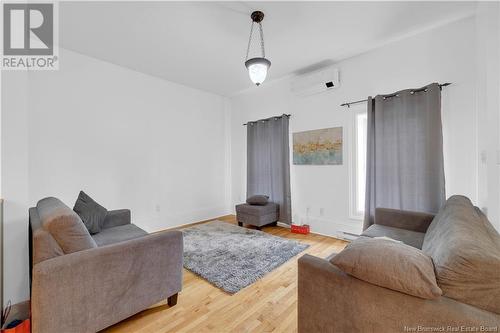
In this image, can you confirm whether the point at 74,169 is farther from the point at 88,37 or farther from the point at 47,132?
the point at 88,37

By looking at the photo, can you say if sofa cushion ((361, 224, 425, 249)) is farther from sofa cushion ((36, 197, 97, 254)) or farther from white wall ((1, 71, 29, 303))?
white wall ((1, 71, 29, 303))

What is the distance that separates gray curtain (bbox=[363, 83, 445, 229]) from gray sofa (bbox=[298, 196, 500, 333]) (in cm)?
135

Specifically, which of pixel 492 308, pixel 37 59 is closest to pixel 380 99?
pixel 492 308

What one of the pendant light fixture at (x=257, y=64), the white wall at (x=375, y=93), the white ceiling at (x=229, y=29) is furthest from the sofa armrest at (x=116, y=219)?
the white wall at (x=375, y=93)

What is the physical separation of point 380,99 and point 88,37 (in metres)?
3.82

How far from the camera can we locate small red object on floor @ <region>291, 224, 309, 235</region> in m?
3.71

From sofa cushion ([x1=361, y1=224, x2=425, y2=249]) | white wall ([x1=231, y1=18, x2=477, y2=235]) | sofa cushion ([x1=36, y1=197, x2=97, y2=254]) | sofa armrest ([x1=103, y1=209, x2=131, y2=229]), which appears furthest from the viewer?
sofa armrest ([x1=103, y1=209, x2=131, y2=229])

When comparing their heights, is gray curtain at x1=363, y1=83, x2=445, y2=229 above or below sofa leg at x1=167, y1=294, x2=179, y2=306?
above

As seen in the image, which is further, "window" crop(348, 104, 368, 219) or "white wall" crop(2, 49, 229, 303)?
"window" crop(348, 104, 368, 219)

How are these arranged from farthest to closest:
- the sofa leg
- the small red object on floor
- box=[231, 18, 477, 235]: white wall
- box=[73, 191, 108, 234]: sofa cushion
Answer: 1. the small red object on floor
2. box=[231, 18, 477, 235]: white wall
3. box=[73, 191, 108, 234]: sofa cushion
4. the sofa leg

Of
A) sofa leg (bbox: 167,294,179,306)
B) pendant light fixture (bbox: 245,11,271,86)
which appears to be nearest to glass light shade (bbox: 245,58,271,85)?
pendant light fixture (bbox: 245,11,271,86)

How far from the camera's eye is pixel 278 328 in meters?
1.61

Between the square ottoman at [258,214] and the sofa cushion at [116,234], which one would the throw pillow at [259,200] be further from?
the sofa cushion at [116,234]

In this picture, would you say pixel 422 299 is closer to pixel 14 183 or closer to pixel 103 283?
pixel 103 283
